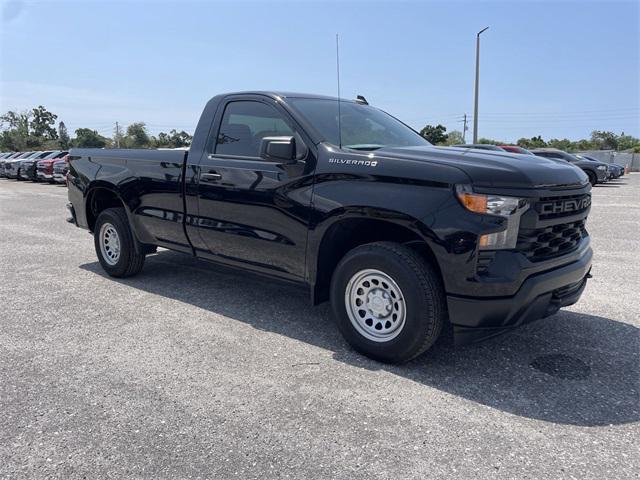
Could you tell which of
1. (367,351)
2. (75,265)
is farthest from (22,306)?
(367,351)

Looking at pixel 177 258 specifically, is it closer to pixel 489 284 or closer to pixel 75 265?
pixel 75 265

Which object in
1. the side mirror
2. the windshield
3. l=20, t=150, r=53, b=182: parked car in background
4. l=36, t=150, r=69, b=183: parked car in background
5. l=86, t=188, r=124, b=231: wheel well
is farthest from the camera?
l=20, t=150, r=53, b=182: parked car in background

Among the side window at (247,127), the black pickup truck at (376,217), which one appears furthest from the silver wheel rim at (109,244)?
the side window at (247,127)

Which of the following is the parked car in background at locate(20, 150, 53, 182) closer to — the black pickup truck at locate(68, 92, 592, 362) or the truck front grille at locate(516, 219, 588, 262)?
the black pickup truck at locate(68, 92, 592, 362)

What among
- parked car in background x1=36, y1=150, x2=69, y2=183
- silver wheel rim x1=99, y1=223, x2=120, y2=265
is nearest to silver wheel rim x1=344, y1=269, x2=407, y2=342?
silver wheel rim x1=99, y1=223, x2=120, y2=265

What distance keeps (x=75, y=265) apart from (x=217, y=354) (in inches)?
150

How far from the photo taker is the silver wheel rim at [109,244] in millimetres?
5938

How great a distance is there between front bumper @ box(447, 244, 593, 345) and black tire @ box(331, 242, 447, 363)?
0.43 feet

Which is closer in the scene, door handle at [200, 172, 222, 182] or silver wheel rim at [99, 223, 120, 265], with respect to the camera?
door handle at [200, 172, 222, 182]

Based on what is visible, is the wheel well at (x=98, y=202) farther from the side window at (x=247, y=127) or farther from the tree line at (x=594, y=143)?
the tree line at (x=594, y=143)

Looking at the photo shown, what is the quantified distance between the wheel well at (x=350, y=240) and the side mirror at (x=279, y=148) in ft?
2.10

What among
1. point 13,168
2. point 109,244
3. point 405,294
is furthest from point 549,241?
point 13,168

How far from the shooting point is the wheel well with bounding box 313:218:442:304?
366 cm

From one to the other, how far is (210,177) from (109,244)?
2168 millimetres
